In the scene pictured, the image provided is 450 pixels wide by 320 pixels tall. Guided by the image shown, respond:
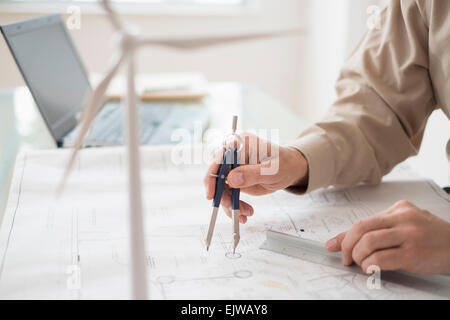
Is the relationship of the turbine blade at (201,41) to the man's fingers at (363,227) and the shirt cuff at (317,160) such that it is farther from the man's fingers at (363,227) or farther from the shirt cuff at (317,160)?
the shirt cuff at (317,160)

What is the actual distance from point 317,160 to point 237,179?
0.64 ft

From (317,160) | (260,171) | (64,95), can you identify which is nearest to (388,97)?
(317,160)

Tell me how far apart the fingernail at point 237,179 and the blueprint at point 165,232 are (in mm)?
79

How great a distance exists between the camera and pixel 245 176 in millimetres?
729

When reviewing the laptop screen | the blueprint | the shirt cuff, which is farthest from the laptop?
the shirt cuff

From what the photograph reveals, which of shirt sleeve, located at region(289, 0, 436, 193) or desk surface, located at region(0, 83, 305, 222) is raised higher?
shirt sleeve, located at region(289, 0, 436, 193)

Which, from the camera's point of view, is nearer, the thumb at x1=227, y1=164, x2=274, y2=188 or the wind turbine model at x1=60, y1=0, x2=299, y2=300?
the wind turbine model at x1=60, y1=0, x2=299, y2=300

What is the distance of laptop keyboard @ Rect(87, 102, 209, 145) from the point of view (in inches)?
47.0

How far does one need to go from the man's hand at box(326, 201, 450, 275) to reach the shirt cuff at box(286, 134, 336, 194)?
23cm

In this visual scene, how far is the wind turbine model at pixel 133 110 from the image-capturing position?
1.25 ft

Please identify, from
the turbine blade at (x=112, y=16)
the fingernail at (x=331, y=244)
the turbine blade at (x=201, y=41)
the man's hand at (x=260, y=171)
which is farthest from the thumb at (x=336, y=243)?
the turbine blade at (x=112, y=16)

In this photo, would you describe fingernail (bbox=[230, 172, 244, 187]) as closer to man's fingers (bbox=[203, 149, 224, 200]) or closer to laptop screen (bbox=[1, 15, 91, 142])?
man's fingers (bbox=[203, 149, 224, 200])

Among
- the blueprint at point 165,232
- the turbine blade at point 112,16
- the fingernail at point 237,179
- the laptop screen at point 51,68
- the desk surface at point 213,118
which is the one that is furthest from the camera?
the desk surface at point 213,118
